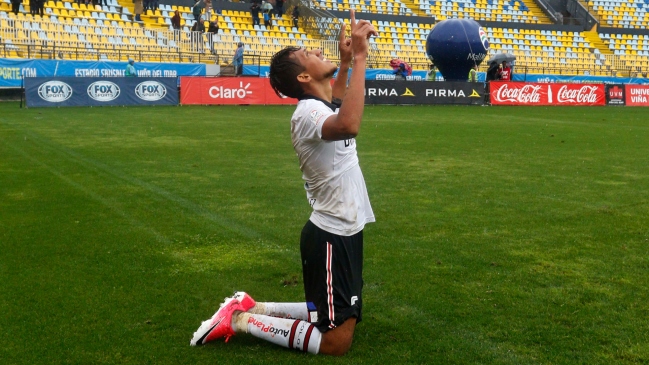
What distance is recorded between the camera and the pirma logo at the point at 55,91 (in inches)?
947

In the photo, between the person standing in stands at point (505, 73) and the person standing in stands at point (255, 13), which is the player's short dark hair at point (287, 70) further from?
the person standing in stands at point (255, 13)

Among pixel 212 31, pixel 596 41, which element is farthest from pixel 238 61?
pixel 596 41

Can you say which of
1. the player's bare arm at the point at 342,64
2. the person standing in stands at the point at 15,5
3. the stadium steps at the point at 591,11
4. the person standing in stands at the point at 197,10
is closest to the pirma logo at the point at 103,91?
the person standing in stands at the point at 15,5

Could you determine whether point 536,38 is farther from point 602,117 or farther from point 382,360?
point 382,360

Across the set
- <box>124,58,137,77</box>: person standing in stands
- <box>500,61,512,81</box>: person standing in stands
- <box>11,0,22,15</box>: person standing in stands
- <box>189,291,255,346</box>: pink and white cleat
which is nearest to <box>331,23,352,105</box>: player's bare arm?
<box>189,291,255,346</box>: pink and white cleat

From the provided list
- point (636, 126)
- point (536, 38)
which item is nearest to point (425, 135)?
→ point (636, 126)

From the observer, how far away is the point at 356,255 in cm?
403

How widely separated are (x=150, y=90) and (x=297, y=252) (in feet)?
69.7

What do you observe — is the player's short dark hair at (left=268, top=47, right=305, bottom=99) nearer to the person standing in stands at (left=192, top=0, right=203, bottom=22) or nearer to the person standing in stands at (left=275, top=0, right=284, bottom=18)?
the person standing in stands at (left=192, top=0, right=203, bottom=22)

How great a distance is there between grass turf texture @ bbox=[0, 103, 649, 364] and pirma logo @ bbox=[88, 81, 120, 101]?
1202 cm

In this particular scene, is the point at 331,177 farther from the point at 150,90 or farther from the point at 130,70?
the point at 130,70

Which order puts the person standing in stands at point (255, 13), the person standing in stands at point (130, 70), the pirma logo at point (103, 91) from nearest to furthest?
1. the pirma logo at point (103, 91)
2. the person standing in stands at point (130, 70)
3. the person standing in stands at point (255, 13)

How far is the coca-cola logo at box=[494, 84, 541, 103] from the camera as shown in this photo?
101ft

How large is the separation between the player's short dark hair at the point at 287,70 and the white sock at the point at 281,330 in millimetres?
1336
